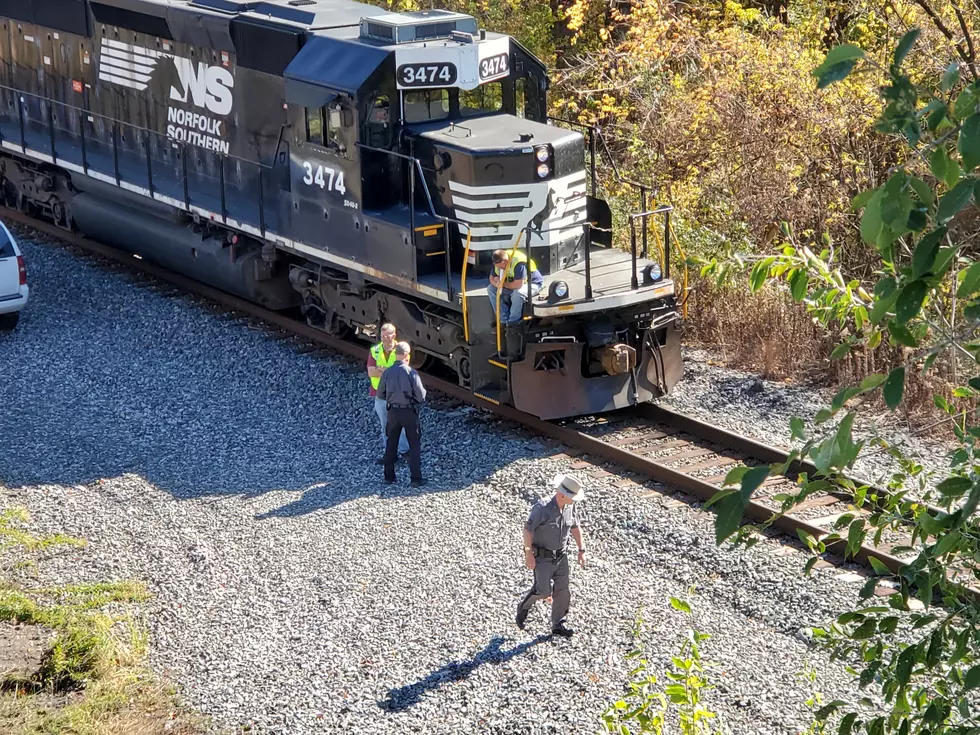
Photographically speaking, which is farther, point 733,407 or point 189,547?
point 733,407

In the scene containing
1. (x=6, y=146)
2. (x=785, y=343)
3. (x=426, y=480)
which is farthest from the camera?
(x=6, y=146)

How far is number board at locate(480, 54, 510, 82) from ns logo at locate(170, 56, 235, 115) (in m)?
3.18

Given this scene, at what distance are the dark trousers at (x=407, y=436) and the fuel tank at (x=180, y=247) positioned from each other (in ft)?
13.3

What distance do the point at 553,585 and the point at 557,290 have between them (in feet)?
12.1

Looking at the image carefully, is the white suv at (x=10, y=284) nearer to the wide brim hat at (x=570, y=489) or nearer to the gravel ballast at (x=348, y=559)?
the gravel ballast at (x=348, y=559)

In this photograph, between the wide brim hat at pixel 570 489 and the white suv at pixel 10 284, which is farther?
the white suv at pixel 10 284

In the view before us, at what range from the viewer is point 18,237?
17141 millimetres

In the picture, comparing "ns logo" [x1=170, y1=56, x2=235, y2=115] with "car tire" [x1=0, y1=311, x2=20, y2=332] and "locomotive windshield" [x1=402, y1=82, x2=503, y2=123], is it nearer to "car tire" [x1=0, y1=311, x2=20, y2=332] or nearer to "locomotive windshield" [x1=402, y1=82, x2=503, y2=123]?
"locomotive windshield" [x1=402, y1=82, x2=503, y2=123]

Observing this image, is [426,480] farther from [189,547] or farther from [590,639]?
[590,639]

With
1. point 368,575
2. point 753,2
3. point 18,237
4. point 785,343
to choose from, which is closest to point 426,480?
point 368,575

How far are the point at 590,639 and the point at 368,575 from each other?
1719 mm

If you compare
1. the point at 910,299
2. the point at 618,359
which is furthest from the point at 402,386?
the point at 910,299

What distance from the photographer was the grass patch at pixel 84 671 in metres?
6.62

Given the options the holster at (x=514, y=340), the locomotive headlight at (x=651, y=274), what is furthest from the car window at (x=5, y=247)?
the locomotive headlight at (x=651, y=274)
